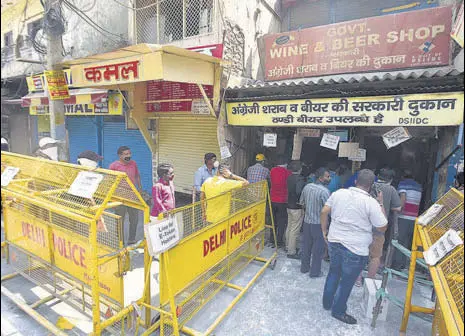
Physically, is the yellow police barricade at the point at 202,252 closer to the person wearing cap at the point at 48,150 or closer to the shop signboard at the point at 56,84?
the person wearing cap at the point at 48,150

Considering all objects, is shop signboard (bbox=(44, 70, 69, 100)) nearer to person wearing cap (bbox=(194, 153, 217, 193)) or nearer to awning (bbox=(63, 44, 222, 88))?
awning (bbox=(63, 44, 222, 88))

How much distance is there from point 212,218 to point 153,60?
2.84 m

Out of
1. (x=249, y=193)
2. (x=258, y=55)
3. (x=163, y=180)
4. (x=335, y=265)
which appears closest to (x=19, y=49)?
(x=258, y=55)

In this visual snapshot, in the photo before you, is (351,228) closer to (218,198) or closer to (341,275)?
(341,275)

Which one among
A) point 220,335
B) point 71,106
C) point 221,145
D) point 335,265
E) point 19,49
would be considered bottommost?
point 220,335

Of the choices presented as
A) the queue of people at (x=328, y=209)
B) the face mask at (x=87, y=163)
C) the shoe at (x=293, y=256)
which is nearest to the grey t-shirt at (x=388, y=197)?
the queue of people at (x=328, y=209)

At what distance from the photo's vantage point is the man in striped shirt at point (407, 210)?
525 centimetres

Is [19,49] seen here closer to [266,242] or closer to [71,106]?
[71,106]

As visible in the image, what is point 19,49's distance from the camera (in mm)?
13094

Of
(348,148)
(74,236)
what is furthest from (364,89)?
(74,236)

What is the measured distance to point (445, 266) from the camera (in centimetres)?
255

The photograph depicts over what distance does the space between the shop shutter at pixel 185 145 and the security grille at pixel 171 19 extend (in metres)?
2.31

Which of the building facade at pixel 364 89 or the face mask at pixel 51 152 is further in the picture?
the face mask at pixel 51 152

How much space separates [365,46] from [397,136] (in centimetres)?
262
